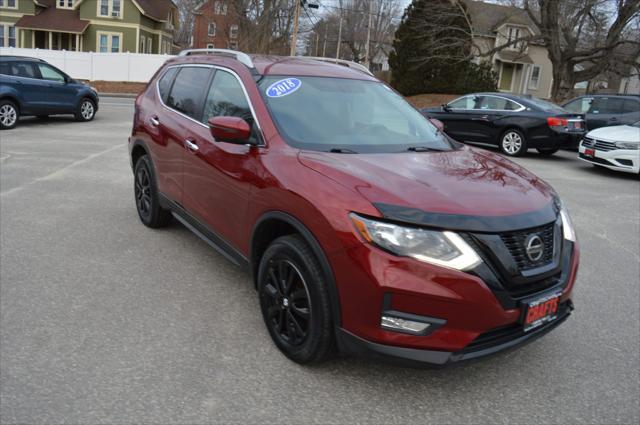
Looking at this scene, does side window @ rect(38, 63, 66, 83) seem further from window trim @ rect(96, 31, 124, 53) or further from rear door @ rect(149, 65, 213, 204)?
window trim @ rect(96, 31, 124, 53)

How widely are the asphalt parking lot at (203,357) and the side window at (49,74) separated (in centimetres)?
989

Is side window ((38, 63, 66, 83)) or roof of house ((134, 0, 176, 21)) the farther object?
roof of house ((134, 0, 176, 21))

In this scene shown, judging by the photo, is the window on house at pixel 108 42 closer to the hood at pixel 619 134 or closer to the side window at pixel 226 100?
the hood at pixel 619 134

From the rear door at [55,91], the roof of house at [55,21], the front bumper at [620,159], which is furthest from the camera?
the roof of house at [55,21]

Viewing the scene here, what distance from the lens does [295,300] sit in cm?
322

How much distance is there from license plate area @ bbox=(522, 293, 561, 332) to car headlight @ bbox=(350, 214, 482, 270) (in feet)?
1.40

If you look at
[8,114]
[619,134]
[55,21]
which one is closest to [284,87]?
[619,134]

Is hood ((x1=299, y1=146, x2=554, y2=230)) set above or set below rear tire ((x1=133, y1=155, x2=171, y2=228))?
above

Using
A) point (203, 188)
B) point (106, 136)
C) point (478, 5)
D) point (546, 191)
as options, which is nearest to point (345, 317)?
point (546, 191)

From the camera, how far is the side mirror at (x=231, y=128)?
355 cm

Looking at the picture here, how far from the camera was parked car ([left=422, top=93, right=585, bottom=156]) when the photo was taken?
1262cm

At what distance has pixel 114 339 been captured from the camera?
3.50 metres

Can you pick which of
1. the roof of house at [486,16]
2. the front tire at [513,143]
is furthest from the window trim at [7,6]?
the front tire at [513,143]

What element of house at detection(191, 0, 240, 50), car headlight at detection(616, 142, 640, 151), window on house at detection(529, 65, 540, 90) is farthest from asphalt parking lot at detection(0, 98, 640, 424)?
window on house at detection(529, 65, 540, 90)
